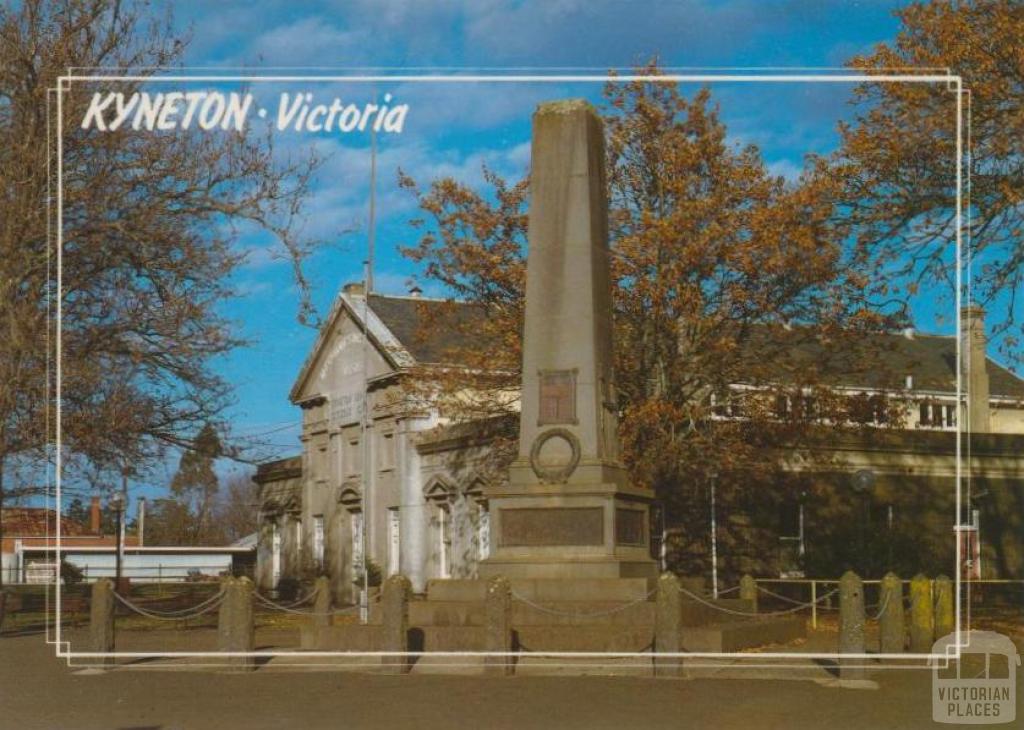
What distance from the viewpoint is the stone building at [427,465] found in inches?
1594

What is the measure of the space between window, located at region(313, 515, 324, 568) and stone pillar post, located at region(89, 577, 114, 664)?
31.5 m

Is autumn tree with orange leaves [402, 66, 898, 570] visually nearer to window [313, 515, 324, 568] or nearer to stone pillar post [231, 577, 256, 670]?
stone pillar post [231, 577, 256, 670]

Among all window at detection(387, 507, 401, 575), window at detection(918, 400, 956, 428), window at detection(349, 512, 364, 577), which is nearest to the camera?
window at detection(918, 400, 956, 428)

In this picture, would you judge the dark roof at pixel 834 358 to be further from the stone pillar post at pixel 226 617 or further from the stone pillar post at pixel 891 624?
the stone pillar post at pixel 226 617

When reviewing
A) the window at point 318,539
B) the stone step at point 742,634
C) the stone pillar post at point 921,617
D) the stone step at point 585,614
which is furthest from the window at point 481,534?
the stone step at point 585,614

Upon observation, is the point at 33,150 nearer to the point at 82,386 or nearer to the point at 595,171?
the point at 82,386

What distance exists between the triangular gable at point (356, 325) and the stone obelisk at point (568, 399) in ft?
71.5

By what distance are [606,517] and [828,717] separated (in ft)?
20.9

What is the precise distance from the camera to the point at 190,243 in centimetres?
2766

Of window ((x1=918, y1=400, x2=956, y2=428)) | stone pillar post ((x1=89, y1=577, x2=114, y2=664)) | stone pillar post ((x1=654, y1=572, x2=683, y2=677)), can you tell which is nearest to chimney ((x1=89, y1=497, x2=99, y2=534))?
stone pillar post ((x1=89, y1=577, x2=114, y2=664))

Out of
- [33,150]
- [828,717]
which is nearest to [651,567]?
[828,717]

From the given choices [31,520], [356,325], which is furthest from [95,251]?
[356,325]

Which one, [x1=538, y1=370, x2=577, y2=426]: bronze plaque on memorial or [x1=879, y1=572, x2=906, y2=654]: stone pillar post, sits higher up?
[x1=538, y1=370, x2=577, y2=426]: bronze plaque on memorial

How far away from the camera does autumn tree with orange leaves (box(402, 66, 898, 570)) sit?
29.8 meters
